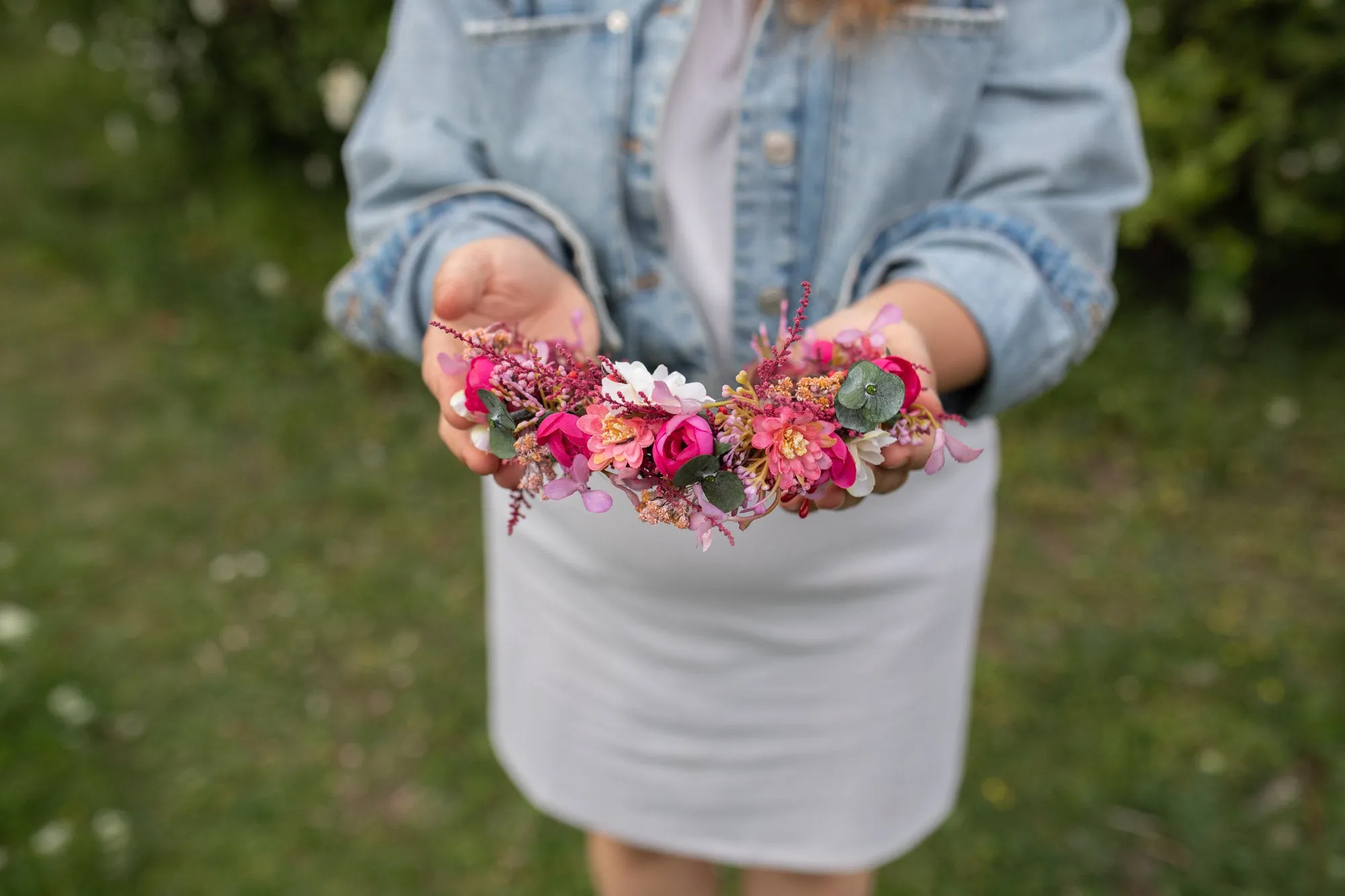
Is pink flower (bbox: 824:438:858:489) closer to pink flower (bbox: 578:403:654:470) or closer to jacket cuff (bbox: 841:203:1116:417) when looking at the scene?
pink flower (bbox: 578:403:654:470)

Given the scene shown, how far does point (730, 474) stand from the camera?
1.00 metres

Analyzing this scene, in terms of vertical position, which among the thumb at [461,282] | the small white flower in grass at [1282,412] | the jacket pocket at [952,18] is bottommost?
the small white flower in grass at [1282,412]

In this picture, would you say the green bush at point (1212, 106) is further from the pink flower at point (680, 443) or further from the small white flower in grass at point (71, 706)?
the pink flower at point (680, 443)

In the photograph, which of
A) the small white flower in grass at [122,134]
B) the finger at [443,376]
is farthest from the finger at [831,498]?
the small white flower in grass at [122,134]

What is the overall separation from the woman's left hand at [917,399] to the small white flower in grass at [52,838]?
1.99 meters

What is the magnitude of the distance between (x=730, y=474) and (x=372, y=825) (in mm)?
1977

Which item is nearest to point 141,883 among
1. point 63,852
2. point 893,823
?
point 63,852

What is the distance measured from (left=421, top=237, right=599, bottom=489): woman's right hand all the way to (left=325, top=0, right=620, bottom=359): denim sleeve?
0.05 m

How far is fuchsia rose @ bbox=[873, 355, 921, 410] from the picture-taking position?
1054 millimetres

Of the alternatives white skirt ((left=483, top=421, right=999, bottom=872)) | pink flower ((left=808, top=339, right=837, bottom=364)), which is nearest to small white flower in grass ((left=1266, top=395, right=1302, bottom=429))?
white skirt ((left=483, top=421, right=999, bottom=872))

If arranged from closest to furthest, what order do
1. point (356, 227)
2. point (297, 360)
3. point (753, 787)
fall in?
point (356, 227) < point (753, 787) < point (297, 360)

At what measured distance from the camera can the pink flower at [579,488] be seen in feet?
3.36

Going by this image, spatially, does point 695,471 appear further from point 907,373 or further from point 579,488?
point 907,373

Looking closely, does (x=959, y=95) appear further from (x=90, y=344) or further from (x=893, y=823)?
(x=90, y=344)
